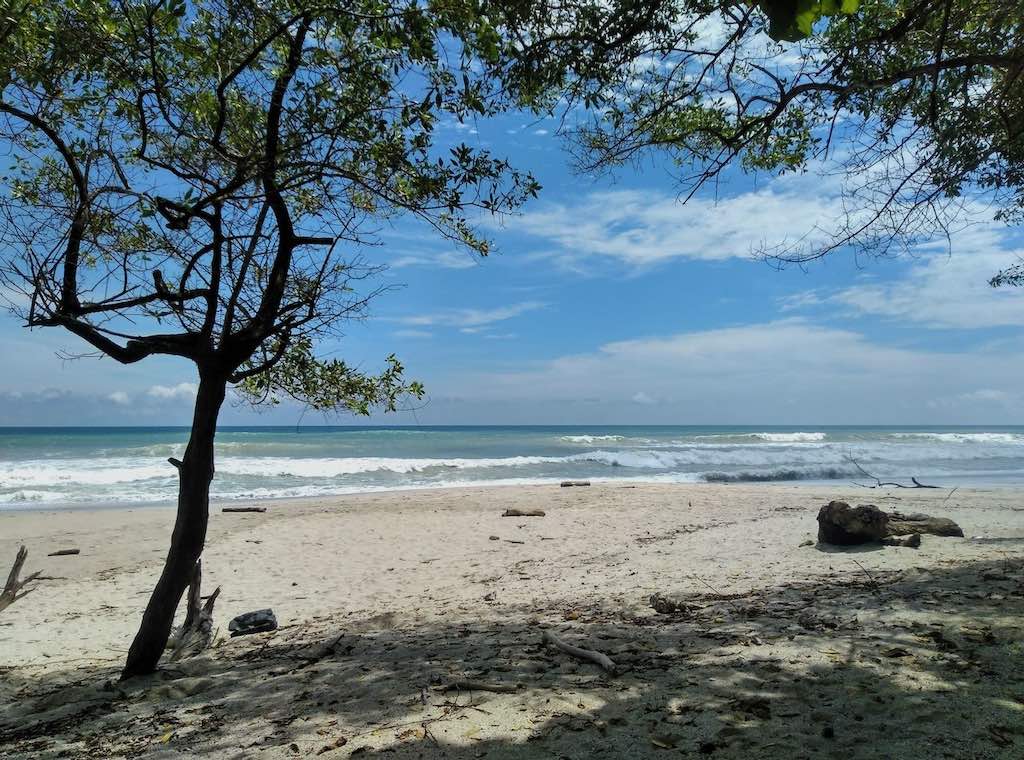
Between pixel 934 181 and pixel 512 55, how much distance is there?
3186mm

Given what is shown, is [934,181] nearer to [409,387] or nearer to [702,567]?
[409,387]

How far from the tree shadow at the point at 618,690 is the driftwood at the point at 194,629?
0.19 m

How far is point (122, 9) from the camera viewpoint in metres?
4.06

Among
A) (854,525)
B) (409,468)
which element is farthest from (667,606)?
(409,468)

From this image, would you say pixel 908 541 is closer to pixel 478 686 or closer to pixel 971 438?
pixel 478 686

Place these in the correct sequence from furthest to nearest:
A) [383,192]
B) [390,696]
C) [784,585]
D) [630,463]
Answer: [630,463]
[784,585]
[383,192]
[390,696]

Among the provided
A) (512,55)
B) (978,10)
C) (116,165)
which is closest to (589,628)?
(512,55)

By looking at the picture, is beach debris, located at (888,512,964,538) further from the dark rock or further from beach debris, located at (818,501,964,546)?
the dark rock

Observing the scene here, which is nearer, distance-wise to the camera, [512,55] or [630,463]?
[512,55]

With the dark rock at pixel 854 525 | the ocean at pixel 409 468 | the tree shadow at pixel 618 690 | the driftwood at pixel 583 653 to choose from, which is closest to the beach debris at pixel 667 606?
the tree shadow at pixel 618 690

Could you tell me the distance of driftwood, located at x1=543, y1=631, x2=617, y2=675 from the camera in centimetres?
393

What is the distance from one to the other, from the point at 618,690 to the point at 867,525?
5.84 metres

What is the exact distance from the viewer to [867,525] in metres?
8.04

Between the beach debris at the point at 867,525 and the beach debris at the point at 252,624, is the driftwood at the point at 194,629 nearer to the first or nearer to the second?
the beach debris at the point at 252,624
